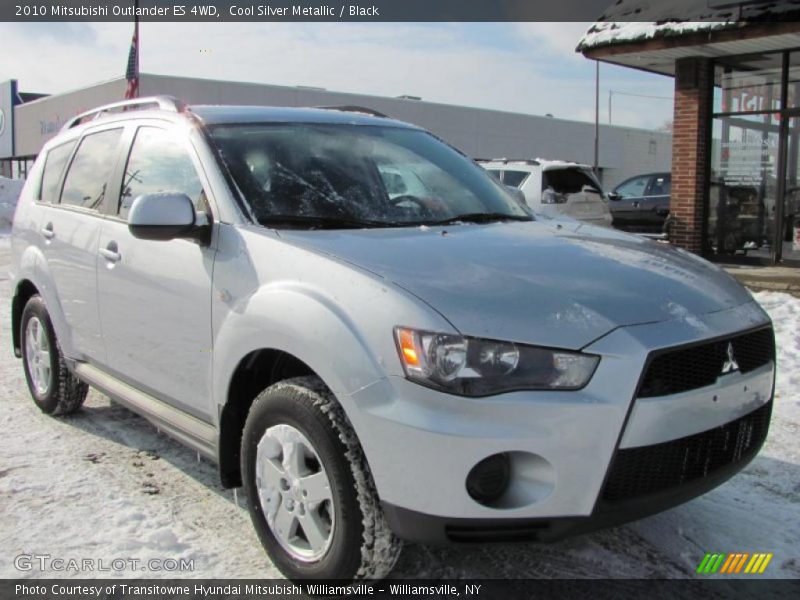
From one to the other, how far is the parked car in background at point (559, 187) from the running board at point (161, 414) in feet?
29.1

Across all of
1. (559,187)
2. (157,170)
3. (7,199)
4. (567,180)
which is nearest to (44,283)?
(157,170)

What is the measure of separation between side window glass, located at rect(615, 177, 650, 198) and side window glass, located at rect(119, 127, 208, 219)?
15.1m

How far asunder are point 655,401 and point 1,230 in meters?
23.7

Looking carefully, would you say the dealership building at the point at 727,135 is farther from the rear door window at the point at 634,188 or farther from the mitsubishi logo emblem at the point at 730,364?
the mitsubishi logo emblem at the point at 730,364

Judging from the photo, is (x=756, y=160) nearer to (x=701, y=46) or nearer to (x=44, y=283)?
(x=701, y=46)

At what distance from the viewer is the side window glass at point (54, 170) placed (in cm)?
488

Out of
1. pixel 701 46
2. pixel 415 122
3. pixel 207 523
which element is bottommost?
pixel 207 523

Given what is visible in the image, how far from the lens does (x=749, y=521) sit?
11.2 feet

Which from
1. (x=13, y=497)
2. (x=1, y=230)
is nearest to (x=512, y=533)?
(x=13, y=497)

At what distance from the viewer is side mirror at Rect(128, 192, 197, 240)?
3.08 m

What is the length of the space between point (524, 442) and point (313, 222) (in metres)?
1.35

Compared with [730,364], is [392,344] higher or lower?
higher

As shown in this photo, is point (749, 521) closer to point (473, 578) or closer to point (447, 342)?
point (473, 578)

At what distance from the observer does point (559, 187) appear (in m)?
12.5
